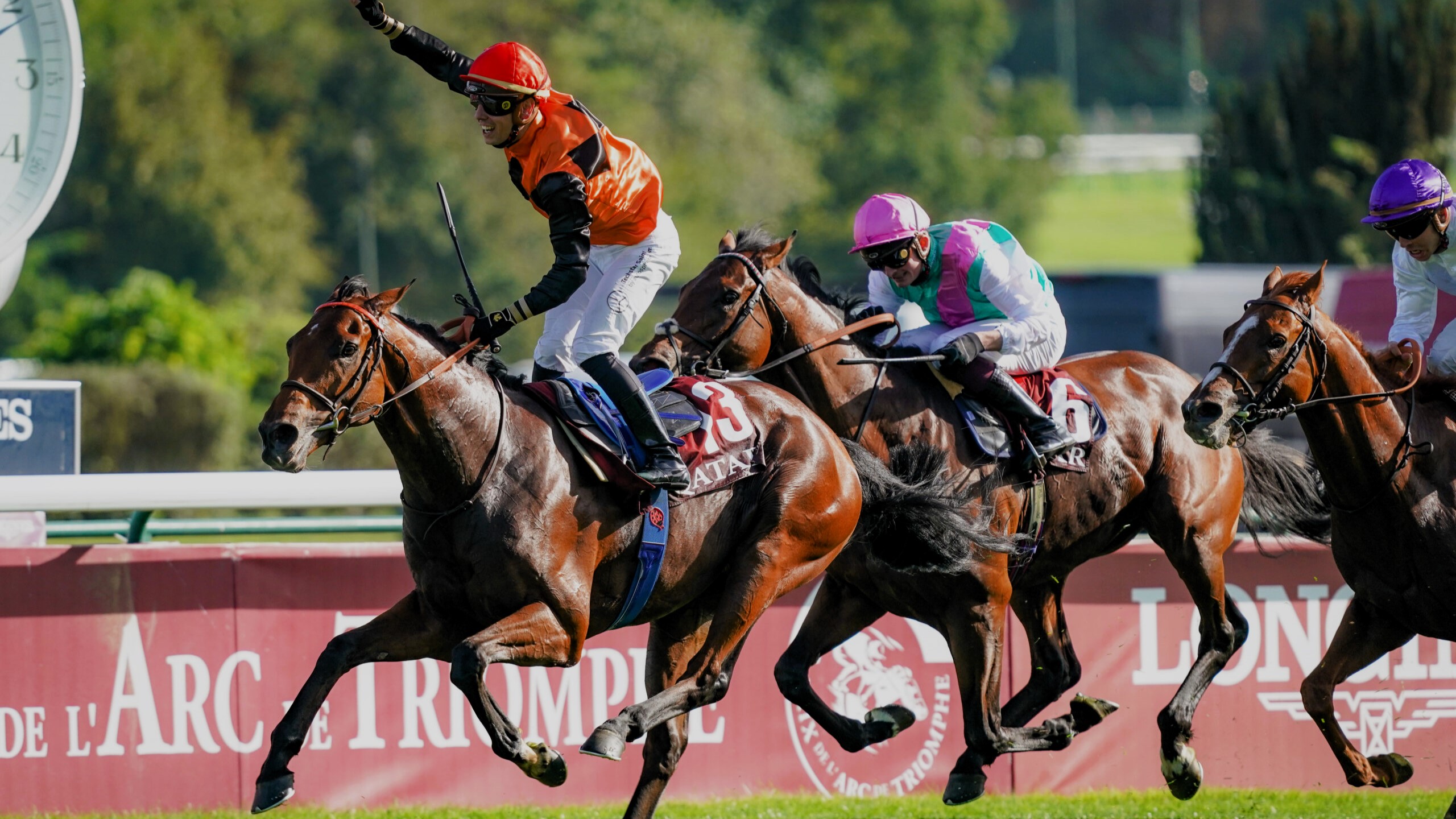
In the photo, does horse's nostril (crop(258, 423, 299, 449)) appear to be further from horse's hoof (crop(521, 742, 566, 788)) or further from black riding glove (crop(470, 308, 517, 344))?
horse's hoof (crop(521, 742, 566, 788))

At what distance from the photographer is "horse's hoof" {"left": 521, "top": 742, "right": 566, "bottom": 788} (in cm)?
530

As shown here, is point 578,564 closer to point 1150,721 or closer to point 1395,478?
point 1395,478

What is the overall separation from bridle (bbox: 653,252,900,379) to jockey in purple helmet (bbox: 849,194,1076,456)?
26cm

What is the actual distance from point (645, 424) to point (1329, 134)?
16.3 m

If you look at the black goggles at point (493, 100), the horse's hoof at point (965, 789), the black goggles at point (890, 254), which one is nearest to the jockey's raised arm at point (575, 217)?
the black goggles at point (493, 100)

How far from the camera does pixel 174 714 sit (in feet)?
22.4

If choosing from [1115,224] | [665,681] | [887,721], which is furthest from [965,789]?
[1115,224]

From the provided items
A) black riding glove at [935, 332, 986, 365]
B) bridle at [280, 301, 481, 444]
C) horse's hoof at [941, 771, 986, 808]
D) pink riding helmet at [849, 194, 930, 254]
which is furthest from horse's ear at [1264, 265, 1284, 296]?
bridle at [280, 301, 481, 444]

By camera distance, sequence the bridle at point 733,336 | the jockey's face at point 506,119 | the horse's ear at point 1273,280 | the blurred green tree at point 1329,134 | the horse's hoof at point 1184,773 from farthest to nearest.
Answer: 1. the blurred green tree at point 1329,134
2. the horse's hoof at point 1184,773
3. the bridle at point 733,336
4. the horse's ear at point 1273,280
5. the jockey's face at point 506,119

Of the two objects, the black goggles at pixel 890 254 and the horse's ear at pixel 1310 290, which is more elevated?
the black goggles at pixel 890 254

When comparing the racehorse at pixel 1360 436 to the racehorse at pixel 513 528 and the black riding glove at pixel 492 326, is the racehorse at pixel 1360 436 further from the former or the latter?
the black riding glove at pixel 492 326

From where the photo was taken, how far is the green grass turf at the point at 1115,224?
47906mm

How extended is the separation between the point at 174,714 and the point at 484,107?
2.74 meters

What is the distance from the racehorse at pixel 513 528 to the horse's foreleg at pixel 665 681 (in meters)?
0.01
